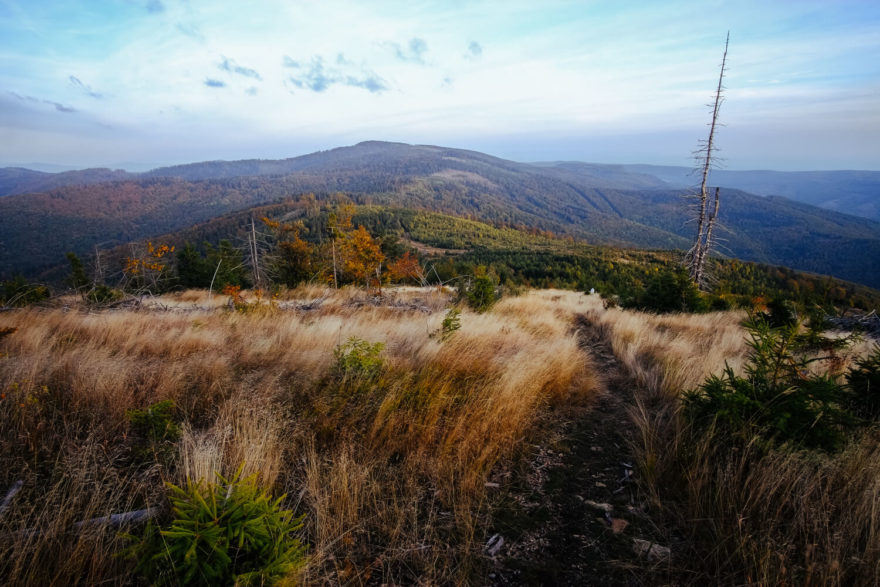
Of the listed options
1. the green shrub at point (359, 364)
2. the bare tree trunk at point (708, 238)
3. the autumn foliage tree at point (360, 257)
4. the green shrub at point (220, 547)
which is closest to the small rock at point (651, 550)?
the green shrub at point (220, 547)

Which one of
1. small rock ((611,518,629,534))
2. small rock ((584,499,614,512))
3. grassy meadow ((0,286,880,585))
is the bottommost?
small rock ((584,499,614,512))

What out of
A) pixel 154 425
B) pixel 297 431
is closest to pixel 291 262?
pixel 154 425

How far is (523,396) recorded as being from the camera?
366 centimetres

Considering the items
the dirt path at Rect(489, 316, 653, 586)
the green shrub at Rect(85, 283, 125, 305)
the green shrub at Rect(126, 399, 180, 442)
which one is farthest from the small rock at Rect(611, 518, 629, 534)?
the green shrub at Rect(85, 283, 125, 305)

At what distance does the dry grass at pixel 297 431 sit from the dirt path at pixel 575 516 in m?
0.22

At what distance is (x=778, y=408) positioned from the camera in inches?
103

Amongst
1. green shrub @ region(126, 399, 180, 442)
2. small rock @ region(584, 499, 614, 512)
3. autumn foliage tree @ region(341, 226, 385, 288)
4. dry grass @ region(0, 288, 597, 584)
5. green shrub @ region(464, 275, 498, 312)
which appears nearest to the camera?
dry grass @ region(0, 288, 597, 584)

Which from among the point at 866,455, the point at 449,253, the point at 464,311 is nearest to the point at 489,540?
the point at 866,455

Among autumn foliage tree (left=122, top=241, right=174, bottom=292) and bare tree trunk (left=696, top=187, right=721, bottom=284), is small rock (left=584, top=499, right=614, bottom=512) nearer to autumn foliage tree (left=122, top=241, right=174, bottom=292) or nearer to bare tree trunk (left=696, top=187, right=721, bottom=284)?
autumn foliage tree (left=122, top=241, right=174, bottom=292)

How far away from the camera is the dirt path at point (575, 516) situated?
6.44ft

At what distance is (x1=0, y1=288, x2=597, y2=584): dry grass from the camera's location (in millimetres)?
1953

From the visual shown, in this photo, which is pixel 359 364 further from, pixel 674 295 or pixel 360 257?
pixel 360 257

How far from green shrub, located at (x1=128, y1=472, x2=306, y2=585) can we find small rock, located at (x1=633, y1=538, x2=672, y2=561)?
182 centimetres

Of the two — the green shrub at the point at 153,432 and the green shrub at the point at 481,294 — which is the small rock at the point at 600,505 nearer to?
the green shrub at the point at 153,432
